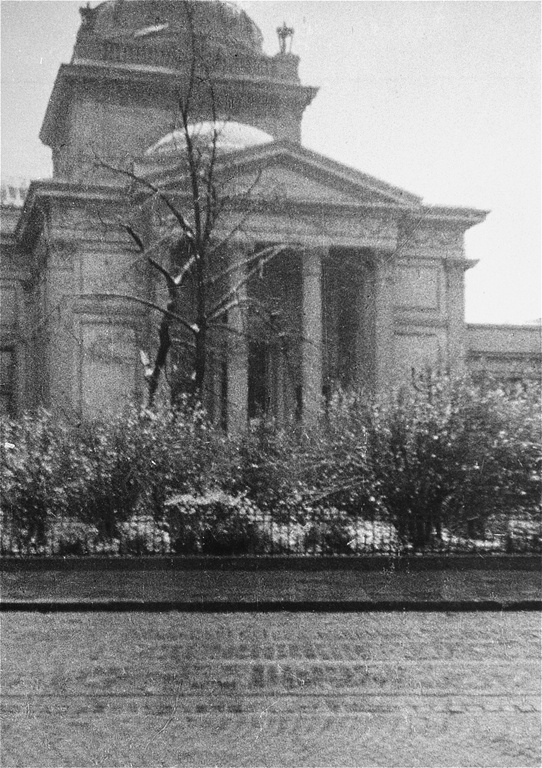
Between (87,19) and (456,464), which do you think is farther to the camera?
(87,19)

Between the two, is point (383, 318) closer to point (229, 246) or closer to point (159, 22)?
point (229, 246)

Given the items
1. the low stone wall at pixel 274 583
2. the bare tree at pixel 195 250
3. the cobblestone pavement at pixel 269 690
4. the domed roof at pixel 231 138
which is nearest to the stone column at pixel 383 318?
the bare tree at pixel 195 250

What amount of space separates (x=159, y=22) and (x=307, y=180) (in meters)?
10.3

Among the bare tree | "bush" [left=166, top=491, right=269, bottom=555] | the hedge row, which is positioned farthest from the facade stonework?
"bush" [left=166, top=491, right=269, bottom=555]

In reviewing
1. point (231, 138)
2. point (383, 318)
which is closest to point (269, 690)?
point (383, 318)

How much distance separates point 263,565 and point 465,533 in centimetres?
302

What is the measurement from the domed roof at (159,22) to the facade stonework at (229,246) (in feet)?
0.31

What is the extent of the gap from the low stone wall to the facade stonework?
647 inches

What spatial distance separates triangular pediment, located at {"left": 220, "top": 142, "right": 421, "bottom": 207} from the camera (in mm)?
32250

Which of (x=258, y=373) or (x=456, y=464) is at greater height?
(x=258, y=373)

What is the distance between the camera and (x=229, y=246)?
3300cm

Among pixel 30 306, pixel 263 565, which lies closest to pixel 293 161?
pixel 30 306

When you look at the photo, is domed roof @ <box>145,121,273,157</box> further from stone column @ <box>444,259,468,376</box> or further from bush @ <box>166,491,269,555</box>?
bush @ <box>166,491,269,555</box>

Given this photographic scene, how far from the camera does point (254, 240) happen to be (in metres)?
33.8
